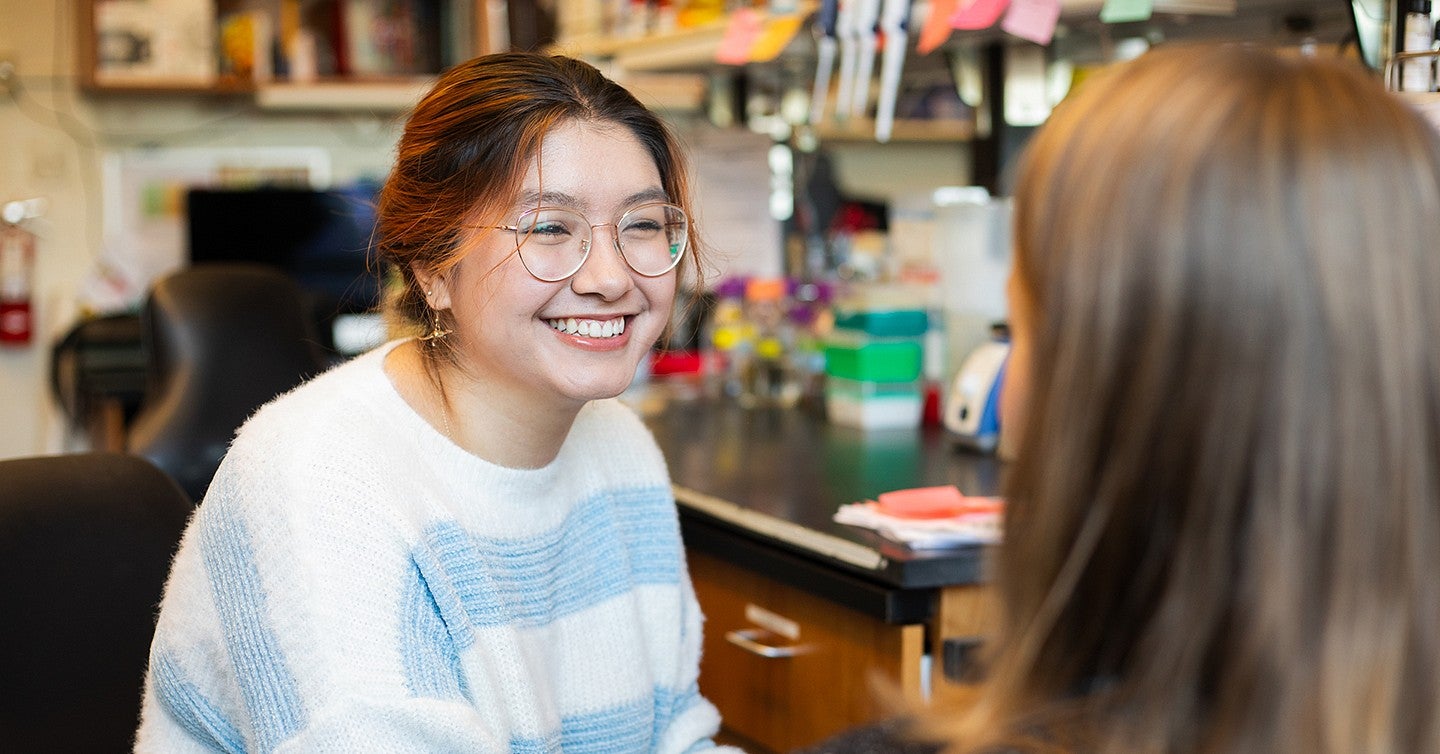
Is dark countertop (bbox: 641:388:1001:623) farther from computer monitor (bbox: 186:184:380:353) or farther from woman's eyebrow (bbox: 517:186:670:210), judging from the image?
computer monitor (bbox: 186:184:380:353)

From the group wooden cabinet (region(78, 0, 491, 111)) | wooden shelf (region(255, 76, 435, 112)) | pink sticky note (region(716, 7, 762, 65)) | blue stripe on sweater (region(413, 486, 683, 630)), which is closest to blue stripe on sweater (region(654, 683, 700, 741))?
blue stripe on sweater (region(413, 486, 683, 630))

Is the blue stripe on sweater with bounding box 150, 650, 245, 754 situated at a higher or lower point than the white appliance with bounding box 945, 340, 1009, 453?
lower

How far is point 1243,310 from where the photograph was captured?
24.8 inches

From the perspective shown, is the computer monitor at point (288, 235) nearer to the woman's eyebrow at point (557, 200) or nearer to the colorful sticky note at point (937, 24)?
the colorful sticky note at point (937, 24)

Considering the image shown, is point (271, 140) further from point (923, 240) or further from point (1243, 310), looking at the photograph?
point (1243, 310)

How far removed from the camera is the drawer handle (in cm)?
167

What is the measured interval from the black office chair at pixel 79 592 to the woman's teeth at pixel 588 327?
41cm

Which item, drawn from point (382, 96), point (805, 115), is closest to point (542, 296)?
point (805, 115)

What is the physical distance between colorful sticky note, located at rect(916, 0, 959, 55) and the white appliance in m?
0.47

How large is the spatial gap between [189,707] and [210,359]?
1379 mm

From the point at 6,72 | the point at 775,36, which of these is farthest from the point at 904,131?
the point at 6,72

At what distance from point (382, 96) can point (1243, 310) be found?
12.3 ft

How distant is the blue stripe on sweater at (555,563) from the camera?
4.04ft

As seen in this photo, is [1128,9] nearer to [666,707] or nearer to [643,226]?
[643,226]
